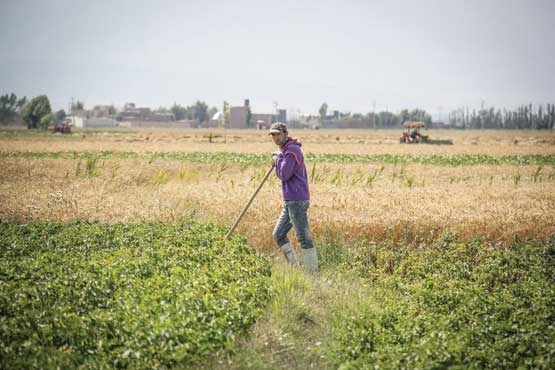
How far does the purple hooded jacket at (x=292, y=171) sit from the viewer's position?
8.41m

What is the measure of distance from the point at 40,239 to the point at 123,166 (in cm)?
1469

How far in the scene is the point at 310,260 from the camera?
349 inches

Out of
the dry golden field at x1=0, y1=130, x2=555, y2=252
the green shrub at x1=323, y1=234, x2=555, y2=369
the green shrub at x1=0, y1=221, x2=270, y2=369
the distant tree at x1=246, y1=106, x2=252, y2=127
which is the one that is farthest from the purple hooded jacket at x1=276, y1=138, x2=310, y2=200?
the distant tree at x1=246, y1=106, x2=252, y2=127

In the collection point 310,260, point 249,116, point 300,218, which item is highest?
point 249,116

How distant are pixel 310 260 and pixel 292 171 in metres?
1.54

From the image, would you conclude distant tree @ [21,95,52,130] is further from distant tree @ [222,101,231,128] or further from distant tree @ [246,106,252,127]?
distant tree @ [246,106,252,127]

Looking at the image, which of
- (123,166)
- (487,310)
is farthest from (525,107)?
(487,310)

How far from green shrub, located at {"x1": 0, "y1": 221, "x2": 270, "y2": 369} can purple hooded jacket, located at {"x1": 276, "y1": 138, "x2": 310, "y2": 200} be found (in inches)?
49.4

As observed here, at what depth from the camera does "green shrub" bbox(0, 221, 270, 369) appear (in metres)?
5.46

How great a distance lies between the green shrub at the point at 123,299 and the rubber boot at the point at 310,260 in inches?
25.8

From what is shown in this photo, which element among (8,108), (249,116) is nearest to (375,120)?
(249,116)

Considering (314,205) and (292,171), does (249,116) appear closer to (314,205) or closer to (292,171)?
(314,205)

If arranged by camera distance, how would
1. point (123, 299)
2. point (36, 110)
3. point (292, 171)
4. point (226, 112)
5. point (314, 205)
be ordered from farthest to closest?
point (226, 112) < point (36, 110) < point (314, 205) < point (292, 171) < point (123, 299)

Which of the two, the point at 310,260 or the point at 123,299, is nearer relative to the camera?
the point at 123,299
